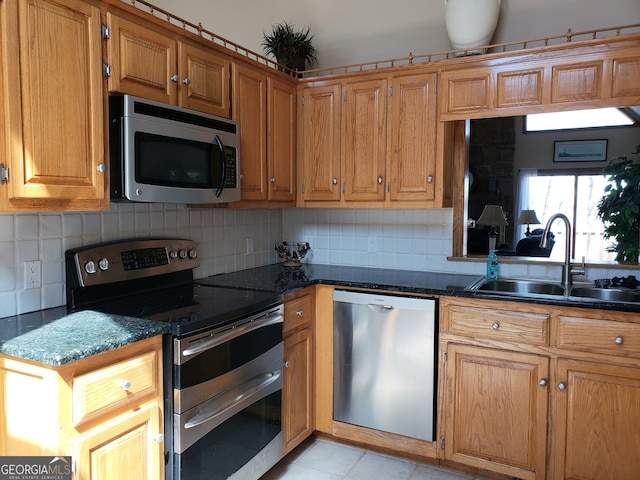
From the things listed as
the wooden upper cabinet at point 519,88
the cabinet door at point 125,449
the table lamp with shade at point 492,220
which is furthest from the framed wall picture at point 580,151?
the cabinet door at point 125,449

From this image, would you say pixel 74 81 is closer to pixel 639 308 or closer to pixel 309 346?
pixel 309 346

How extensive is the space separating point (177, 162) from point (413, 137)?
1334 mm

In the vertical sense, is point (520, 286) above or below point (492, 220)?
below

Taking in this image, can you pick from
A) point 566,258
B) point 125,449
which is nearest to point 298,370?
point 125,449

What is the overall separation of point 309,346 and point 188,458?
39.6 inches

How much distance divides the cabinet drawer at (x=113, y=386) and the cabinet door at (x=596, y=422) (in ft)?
5.81

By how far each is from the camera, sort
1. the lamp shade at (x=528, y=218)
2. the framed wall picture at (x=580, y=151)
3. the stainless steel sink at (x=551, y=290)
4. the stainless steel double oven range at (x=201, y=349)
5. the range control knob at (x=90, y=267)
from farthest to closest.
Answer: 1. the lamp shade at (x=528, y=218)
2. the framed wall picture at (x=580, y=151)
3. the stainless steel sink at (x=551, y=290)
4. the range control knob at (x=90, y=267)
5. the stainless steel double oven range at (x=201, y=349)

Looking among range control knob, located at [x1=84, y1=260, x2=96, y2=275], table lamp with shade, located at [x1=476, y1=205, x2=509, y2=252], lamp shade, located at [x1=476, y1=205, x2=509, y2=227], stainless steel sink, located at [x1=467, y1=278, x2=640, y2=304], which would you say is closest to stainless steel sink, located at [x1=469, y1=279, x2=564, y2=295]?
stainless steel sink, located at [x1=467, y1=278, x2=640, y2=304]

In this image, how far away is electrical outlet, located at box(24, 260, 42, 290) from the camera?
6.35 feet

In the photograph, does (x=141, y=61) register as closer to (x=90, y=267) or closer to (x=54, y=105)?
(x=54, y=105)

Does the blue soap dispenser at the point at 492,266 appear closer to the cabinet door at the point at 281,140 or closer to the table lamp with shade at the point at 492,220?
the table lamp with shade at the point at 492,220

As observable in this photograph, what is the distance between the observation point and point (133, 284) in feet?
7.45

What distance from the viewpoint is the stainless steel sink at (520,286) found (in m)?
2.68

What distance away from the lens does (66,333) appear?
5.35 feet
